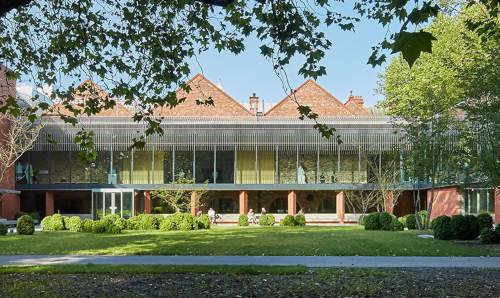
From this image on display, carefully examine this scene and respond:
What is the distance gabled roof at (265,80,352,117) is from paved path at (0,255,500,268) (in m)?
35.6

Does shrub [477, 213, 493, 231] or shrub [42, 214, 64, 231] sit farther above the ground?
shrub [477, 213, 493, 231]

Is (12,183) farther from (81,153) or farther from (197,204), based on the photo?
(81,153)

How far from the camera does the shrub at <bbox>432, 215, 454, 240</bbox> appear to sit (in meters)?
20.5

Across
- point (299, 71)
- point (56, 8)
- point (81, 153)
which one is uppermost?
point (56, 8)

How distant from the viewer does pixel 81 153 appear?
30.6 ft

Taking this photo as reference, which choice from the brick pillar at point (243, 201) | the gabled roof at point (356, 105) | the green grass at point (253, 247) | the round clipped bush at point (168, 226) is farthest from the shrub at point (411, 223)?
the gabled roof at point (356, 105)

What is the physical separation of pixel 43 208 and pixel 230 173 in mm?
15795

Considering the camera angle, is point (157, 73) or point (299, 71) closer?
point (299, 71)

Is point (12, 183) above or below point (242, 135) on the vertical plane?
below

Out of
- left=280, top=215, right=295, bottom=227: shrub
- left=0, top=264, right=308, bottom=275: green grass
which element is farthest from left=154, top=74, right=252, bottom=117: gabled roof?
left=0, top=264, right=308, bottom=275: green grass

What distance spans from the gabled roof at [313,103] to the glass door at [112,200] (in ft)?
46.3

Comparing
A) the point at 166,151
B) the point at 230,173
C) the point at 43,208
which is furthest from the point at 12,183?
the point at 230,173

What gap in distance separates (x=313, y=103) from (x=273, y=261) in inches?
1488

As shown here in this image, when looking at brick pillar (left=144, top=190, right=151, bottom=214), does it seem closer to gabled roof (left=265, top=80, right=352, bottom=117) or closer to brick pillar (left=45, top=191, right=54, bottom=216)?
brick pillar (left=45, top=191, right=54, bottom=216)
